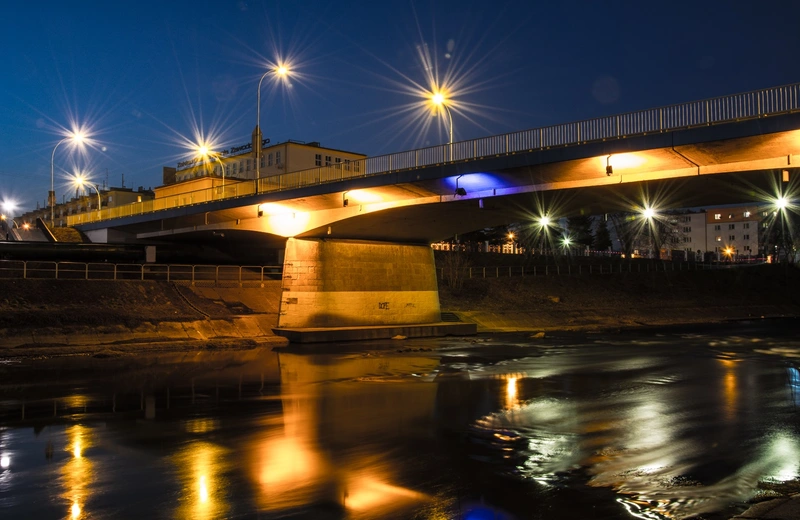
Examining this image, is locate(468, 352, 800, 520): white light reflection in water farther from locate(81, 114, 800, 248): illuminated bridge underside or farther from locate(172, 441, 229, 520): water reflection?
locate(81, 114, 800, 248): illuminated bridge underside

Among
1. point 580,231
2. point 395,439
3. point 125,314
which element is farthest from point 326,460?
point 580,231

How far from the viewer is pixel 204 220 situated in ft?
157

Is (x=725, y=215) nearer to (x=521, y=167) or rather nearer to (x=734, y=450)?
(x=521, y=167)

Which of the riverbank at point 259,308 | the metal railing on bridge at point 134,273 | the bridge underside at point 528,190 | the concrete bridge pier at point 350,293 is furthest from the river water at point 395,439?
the metal railing on bridge at point 134,273

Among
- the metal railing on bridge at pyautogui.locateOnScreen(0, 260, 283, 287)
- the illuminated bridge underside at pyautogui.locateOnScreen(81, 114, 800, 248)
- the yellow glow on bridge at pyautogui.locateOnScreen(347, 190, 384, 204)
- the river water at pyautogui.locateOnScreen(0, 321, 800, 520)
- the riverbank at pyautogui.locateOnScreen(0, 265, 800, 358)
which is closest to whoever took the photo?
the river water at pyautogui.locateOnScreen(0, 321, 800, 520)

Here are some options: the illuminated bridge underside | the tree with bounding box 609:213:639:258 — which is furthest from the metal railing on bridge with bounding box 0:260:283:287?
the tree with bounding box 609:213:639:258

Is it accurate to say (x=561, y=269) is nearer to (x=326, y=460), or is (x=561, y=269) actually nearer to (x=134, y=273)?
(x=134, y=273)

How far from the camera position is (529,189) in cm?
3059

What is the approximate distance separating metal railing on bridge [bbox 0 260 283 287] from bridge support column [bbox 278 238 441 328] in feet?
22.3

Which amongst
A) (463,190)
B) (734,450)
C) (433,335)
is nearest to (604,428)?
(734,450)

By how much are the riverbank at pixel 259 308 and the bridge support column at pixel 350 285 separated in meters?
2.78

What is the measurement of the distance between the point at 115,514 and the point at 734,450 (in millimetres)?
11279

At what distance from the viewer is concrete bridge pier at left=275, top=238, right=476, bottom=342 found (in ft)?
137

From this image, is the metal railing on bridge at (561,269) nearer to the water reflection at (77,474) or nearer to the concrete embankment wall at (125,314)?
the concrete embankment wall at (125,314)
